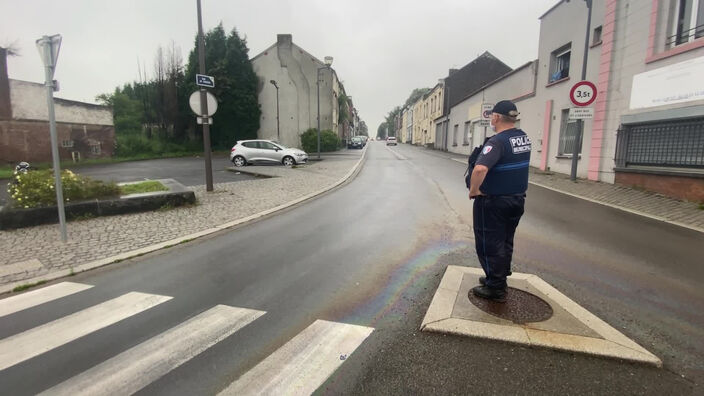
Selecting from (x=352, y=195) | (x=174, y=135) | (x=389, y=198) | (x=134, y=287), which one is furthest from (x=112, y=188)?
(x=174, y=135)

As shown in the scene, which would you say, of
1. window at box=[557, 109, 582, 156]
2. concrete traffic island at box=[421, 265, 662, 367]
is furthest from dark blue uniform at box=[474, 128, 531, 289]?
window at box=[557, 109, 582, 156]

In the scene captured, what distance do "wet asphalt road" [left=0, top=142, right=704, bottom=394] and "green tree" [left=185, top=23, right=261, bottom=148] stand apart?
32.0 m

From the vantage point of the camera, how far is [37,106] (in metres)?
26.1

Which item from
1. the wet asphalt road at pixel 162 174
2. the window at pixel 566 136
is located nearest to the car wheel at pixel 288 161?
the wet asphalt road at pixel 162 174

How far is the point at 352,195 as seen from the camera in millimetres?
10867

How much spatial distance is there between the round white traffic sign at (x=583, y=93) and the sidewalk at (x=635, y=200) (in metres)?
2.71

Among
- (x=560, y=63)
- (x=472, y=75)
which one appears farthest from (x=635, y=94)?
(x=472, y=75)

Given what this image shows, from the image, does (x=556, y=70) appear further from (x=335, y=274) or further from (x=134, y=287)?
(x=134, y=287)

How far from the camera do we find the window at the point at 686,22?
9.30 metres

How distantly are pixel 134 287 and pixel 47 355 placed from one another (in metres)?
1.43

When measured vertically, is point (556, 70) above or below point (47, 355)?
above

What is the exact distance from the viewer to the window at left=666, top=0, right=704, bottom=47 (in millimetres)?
9305

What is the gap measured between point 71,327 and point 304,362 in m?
2.37

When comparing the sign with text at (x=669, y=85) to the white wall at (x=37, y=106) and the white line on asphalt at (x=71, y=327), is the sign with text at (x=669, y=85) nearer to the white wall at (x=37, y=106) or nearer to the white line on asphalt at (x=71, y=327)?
the white line on asphalt at (x=71, y=327)
